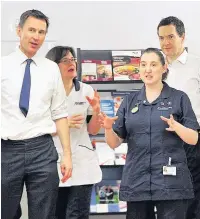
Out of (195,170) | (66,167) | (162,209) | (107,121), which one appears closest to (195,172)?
(195,170)

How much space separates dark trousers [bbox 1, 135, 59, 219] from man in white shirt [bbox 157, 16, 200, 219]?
1.04 m

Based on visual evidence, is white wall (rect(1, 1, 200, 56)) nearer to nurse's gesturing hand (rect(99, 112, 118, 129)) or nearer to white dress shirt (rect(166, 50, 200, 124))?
white dress shirt (rect(166, 50, 200, 124))

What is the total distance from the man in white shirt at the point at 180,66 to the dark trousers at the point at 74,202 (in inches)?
28.6

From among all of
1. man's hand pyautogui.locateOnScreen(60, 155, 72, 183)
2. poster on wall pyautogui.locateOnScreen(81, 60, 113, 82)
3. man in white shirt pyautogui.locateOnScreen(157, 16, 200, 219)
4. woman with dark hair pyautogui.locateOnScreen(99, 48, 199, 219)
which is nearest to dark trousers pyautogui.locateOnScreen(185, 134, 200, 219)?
man in white shirt pyautogui.locateOnScreen(157, 16, 200, 219)

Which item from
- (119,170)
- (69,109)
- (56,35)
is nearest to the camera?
(69,109)

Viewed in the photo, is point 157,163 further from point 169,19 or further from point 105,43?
point 105,43

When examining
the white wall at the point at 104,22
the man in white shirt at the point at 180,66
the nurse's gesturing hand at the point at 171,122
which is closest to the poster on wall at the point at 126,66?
the white wall at the point at 104,22

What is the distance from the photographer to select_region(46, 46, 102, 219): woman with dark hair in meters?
2.65

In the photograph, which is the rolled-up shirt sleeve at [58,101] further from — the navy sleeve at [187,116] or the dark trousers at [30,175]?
the navy sleeve at [187,116]

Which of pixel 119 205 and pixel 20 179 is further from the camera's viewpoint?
pixel 119 205

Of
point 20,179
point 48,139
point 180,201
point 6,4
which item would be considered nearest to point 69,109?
point 48,139

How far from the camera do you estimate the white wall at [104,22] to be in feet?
12.3

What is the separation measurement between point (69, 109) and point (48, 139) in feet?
1.82

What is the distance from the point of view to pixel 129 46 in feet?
12.4
